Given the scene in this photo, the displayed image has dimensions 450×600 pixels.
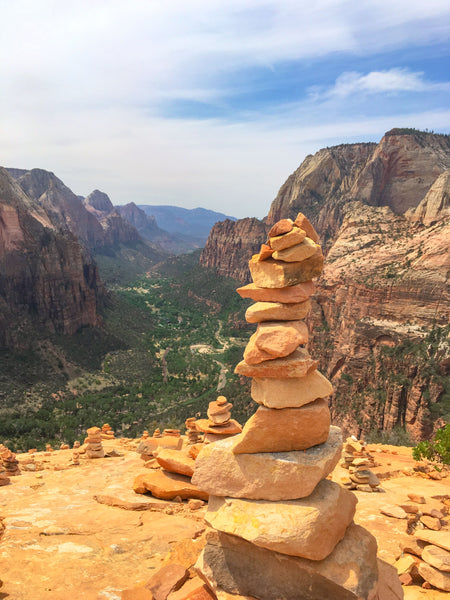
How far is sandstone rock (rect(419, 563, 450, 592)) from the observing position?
356 inches

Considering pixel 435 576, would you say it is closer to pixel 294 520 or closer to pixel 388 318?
pixel 294 520

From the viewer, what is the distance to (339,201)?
146m

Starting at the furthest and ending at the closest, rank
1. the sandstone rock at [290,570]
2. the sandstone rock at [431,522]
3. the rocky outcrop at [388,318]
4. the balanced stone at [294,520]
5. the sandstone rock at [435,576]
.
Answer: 1. the rocky outcrop at [388,318]
2. the sandstone rock at [431,522]
3. the sandstone rock at [435,576]
4. the balanced stone at [294,520]
5. the sandstone rock at [290,570]

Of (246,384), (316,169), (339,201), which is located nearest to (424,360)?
(246,384)

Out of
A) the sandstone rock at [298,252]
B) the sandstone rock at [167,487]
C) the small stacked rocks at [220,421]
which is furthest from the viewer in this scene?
the small stacked rocks at [220,421]

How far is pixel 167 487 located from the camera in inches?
647

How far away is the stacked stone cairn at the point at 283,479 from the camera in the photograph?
8.68 m

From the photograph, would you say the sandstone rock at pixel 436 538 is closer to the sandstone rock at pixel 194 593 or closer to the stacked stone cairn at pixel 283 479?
the stacked stone cairn at pixel 283 479

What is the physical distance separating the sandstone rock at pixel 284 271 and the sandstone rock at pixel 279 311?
0.64 metres

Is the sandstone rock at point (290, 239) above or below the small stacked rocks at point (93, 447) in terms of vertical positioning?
above

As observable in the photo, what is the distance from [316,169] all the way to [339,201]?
34906 millimetres

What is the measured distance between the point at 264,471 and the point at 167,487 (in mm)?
8372

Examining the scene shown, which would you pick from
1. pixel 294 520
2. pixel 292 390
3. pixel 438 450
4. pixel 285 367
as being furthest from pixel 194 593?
pixel 438 450

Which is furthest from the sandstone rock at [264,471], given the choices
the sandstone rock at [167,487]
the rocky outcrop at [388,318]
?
the rocky outcrop at [388,318]
